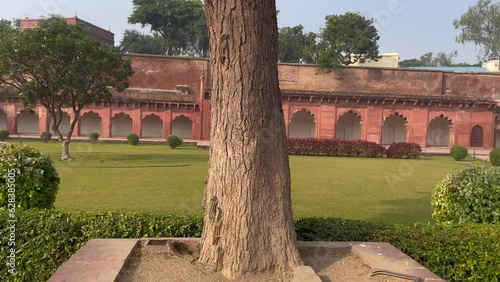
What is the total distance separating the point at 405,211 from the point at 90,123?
908 inches

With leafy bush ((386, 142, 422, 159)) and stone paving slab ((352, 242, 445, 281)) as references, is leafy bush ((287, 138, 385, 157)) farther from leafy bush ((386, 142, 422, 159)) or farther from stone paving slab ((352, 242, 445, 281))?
stone paving slab ((352, 242, 445, 281))

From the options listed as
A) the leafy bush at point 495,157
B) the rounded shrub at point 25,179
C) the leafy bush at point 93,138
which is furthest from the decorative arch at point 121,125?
the rounded shrub at point 25,179

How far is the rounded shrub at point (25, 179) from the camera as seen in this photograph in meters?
4.21

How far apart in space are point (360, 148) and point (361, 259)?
18.4 m

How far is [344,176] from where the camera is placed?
11648 millimetres

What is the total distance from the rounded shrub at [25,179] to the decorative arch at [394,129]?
25.5 m

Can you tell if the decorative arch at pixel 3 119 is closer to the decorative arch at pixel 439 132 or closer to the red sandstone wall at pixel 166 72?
the red sandstone wall at pixel 166 72

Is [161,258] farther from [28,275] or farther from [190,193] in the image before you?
[190,193]

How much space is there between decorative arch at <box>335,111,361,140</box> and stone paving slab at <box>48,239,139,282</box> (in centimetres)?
2566

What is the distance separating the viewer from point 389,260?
2814 millimetres

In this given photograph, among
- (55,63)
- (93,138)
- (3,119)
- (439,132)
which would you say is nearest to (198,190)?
(55,63)

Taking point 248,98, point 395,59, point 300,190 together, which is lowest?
point 300,190

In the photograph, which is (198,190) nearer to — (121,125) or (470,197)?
(470,197)

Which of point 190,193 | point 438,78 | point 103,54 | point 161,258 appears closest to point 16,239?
point 161,258
